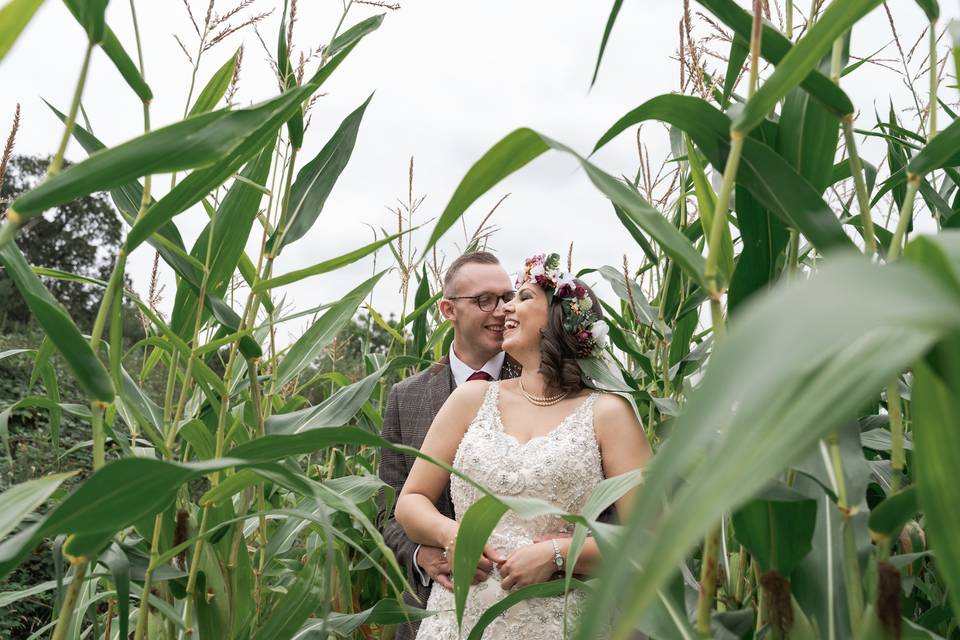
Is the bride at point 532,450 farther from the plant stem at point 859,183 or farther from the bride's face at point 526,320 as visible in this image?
the plant stem at point 859,183

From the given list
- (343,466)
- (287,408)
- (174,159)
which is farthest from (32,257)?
(174,159)

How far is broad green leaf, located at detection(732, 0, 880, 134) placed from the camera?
2.21 feet

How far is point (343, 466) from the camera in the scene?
10.00ft

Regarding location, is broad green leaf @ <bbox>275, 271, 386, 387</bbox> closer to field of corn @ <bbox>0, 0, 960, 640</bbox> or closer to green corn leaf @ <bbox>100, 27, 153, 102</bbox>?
field of corn @ <bbox>0, 0, 960, 640</bbox>

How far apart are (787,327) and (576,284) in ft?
7.24

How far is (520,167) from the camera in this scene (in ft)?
2.56

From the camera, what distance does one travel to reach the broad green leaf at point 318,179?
4.40 ft

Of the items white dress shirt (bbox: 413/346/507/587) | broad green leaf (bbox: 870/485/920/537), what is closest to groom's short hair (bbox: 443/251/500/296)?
white dress shirt (bbox: 413/346/507/587)

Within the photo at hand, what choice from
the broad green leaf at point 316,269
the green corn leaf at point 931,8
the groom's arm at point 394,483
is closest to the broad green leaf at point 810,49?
the green corn leaf at point 931,8

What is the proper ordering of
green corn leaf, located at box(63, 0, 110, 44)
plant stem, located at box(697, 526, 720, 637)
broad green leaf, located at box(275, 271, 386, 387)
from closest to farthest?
1. plant stem, located at box(697, 526, 720, 637)
2. green corn leaf, located at box(63, 0, 110, 44)
3. broad green leaf, located at box(275, 271, 386, 387)

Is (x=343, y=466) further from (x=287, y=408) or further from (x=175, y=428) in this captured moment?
(x=175, y=428)

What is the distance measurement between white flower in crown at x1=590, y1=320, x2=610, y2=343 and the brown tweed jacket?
0.65m

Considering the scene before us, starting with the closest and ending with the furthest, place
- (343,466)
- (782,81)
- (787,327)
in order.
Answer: (787,327)
(782,81)
(343,466)

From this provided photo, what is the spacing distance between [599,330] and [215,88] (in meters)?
1.37
